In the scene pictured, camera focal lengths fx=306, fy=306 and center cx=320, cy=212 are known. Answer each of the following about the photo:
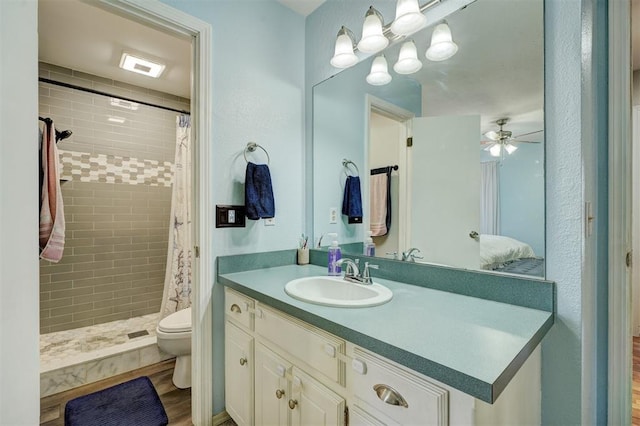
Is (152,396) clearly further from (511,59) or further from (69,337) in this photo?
(511,59)

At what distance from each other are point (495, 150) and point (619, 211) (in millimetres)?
470

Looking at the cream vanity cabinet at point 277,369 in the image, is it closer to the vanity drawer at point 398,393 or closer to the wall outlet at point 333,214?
the vanity drawer at point 398,393

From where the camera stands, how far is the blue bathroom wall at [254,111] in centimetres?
164

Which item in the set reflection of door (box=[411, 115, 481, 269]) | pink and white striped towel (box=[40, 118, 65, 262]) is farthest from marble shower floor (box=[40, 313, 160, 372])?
reflection of door (box=[411, 115, 481, 269])

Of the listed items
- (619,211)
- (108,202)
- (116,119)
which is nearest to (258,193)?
(619,211)

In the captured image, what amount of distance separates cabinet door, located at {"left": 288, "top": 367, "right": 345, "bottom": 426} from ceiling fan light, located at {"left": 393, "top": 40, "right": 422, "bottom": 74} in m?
1.43

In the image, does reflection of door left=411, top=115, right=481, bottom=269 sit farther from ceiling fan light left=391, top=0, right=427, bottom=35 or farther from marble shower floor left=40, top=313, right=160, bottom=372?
marble shower floor left=40, top=313, right=160, bottom=372

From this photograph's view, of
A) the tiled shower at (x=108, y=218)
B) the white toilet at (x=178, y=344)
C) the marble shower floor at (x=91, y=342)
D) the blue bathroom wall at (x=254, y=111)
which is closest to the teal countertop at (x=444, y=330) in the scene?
the blue bathroom wall at (x=254, y=111)

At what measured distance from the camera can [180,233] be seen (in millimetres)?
2643

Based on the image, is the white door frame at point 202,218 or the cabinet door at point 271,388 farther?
the white door frame at point 202,218

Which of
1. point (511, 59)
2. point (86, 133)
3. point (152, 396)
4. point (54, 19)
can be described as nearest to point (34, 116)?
point (511, 59)

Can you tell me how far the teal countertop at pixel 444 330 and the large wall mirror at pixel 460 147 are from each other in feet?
0.69

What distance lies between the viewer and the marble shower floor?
2.04m

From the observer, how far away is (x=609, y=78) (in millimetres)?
1142
